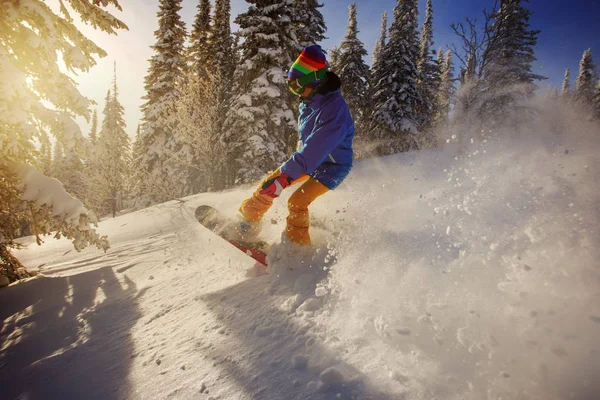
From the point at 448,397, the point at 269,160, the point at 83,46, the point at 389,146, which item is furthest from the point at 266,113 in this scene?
the point at 448,397

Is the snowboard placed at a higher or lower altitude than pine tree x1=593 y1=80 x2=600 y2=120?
lower

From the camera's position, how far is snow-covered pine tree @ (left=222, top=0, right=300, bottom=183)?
46.5 feet

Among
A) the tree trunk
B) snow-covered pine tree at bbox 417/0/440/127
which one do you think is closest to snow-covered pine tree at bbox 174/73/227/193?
the tree trunk

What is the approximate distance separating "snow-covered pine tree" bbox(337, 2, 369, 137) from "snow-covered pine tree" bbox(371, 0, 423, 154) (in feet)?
4.96

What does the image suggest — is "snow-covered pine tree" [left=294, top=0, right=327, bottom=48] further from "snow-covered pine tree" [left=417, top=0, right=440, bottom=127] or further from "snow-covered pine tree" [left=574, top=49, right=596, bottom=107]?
"snow-covered pine tree" [left=574, top=49, right=596, bottom=107]

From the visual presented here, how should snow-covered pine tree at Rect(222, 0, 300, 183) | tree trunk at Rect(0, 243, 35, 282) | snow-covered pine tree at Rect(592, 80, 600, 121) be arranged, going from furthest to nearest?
snow-covered pine tree at Rect(592, 80, 600, 121) → snow-covered pine tree at Rect(222, 0, 300, 183) → tree trunk at Rect(0, 243, 35, 282)

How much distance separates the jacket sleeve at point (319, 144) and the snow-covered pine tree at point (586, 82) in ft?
119

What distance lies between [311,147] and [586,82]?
42840 millimetres

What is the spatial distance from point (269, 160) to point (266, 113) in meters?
2.51

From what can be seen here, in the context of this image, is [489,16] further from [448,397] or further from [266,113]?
[448,397]

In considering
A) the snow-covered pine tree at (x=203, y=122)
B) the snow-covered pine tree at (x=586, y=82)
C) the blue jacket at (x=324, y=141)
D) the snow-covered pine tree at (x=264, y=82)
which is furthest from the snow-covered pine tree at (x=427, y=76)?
the blue jacket at (x=324, y=141)

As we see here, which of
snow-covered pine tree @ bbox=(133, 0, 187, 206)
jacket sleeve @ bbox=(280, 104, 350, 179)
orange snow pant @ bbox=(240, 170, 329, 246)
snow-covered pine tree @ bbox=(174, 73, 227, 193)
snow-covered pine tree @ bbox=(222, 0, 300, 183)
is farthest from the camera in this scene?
snow-covered pine tree @ bbox=(133, 0, 187, 206)

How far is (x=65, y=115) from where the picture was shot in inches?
170

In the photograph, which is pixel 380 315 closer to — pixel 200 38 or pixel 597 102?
pixel 200 38
